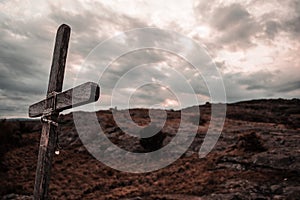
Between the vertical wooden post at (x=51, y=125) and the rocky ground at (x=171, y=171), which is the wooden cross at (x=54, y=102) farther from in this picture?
the rocky ground at (x=171, y=171)

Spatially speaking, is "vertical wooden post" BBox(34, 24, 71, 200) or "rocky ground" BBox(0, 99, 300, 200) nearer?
"vertical wooden post" BBox(34, 24, 71, 200)

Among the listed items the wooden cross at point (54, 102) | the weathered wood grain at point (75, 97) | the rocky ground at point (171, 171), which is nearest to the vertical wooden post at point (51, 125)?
the wooden cross at point (54, 102)

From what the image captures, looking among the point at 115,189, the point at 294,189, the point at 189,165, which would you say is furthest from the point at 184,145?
the point at 294,189

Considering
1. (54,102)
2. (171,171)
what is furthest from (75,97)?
(171,171)

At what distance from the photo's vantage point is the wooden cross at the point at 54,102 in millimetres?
4520

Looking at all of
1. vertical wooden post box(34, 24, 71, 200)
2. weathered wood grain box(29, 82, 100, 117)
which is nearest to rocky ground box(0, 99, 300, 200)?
vertical wooden post box(34, 24, 71, 200)

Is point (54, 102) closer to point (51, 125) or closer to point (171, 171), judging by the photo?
point (51, 125)

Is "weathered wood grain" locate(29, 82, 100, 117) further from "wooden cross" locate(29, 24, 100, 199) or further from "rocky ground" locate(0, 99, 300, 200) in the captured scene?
"rocky ground" locate(0, 99, 300, 200)

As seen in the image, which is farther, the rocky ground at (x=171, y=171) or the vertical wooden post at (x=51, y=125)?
the rocky ground at (x=171, y=171)

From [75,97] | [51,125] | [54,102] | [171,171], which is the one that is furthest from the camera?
[171,171]

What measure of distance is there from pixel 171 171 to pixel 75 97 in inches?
759

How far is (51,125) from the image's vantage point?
5207mm

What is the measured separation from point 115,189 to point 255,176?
9937mm

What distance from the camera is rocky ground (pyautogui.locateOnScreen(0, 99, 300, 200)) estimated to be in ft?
53.2
